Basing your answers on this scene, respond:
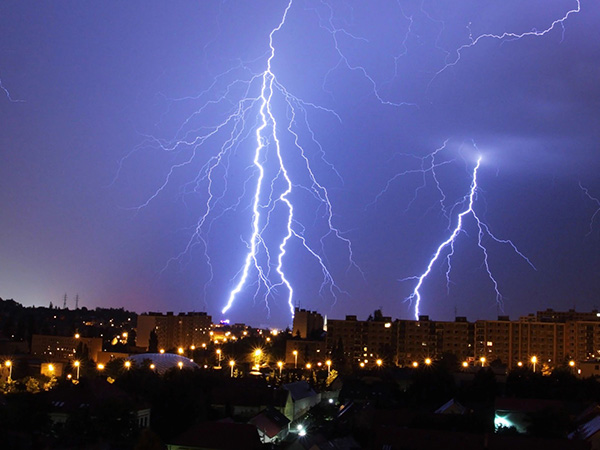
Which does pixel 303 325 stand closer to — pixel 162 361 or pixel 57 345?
pixel 57 345

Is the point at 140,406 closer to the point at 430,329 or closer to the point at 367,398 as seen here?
the point at 367,398

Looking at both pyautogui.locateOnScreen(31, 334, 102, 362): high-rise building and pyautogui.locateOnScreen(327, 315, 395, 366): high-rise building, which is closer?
pyautogui.locateOnScreen(327, 315, 395, 366): high-rise building

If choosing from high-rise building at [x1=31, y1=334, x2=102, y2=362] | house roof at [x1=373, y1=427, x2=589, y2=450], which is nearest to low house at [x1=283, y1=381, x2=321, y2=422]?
house roof at [x1=373, y1=427, x2=589, y2=450]

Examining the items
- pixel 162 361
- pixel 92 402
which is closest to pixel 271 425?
pixel 92 402

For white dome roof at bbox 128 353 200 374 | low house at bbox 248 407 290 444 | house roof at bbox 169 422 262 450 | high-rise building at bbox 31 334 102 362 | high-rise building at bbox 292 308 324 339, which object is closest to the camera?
house roof at bbox 169 422 262 450

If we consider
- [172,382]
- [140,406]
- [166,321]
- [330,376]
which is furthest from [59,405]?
[166,321]

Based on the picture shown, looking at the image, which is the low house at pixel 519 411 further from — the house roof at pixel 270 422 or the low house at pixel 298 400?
the low house at pixel 298 400

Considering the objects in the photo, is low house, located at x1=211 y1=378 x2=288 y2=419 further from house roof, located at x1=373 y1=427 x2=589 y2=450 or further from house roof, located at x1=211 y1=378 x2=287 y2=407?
house roof, located at x1=373 y1=427 x2=589 y2=450
